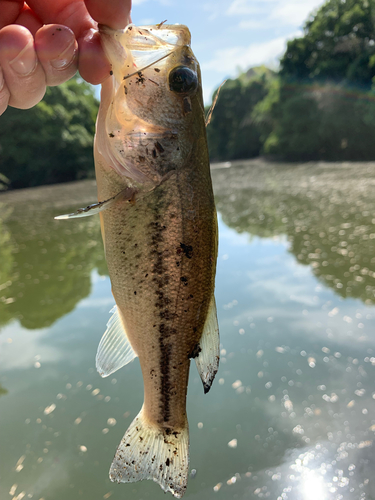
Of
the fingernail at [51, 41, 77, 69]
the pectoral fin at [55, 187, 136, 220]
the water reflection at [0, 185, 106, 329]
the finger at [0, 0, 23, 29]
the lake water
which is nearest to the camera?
the pectoral fin at [55, 187, 136, 220]

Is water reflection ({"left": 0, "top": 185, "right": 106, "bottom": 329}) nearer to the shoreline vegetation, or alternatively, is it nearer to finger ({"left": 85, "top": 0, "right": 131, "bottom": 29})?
finger ({"left": 85, "top": 0, "right": 131, "bottom": 29})

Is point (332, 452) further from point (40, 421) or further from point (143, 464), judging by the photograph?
point (40, 421)

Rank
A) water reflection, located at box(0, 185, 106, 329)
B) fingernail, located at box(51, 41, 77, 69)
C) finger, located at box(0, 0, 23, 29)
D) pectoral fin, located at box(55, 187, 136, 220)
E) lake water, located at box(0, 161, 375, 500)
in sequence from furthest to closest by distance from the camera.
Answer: water reflection, located at box(0, 185, 106, 329) < lake water, located at box(0, 161, 375, 500) < finger, located at box(0, 0, 23, 29) < fingernail, located at box(51, 41, 77, 69) < pectoral fin, located at box(55, 187, 136, 220)

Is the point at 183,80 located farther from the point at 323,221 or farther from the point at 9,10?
the point at 323,221

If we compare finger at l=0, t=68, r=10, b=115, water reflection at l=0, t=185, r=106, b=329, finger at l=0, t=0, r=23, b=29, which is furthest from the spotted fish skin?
water reflection at l=0, t=185, r=106, b=329

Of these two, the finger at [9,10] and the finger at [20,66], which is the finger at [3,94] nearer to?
the finger at [20,66]

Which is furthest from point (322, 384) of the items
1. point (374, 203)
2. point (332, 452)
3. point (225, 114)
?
point (225, 114)

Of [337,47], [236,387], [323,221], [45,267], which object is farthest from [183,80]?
[337,47]
